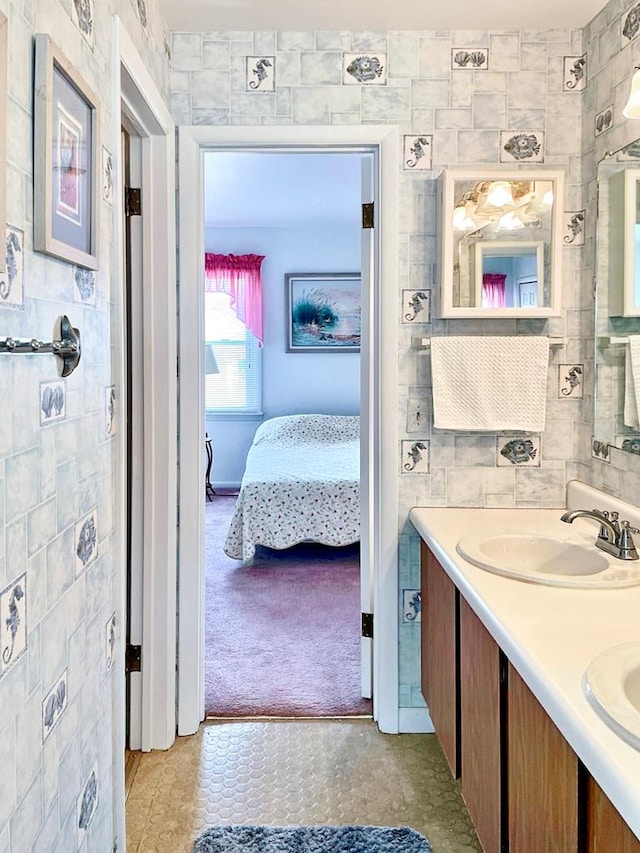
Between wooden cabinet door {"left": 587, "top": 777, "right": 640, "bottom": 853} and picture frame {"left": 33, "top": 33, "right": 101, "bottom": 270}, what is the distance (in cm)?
114

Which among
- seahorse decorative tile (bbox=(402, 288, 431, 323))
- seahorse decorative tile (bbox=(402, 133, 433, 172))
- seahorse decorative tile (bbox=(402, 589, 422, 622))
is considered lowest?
seahorse decorative tile (bbox=(402, 589, 422, 622))

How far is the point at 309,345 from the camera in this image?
20.2 ft

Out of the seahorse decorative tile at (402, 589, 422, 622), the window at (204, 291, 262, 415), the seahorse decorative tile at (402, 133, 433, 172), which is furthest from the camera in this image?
the window at (204, 291, 262, 415)

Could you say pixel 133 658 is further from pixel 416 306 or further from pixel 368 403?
pixel 416 306

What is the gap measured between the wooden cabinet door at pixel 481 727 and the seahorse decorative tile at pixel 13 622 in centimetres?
88

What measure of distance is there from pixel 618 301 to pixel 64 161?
1.47 meters

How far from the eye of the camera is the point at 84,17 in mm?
1287

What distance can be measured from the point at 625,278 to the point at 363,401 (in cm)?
93

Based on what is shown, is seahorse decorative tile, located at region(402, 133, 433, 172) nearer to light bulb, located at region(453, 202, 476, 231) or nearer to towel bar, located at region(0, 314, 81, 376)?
light bulb, located at region(453, 202, 476, 231)

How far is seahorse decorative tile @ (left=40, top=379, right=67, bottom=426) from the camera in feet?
3.56

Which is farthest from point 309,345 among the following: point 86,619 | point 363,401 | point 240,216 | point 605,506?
point 86,619

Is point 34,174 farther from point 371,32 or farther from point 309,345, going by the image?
point 309,345

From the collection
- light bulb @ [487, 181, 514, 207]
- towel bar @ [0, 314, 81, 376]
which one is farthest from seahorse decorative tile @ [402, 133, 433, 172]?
towel bar @ [0, 314, 81, 376]

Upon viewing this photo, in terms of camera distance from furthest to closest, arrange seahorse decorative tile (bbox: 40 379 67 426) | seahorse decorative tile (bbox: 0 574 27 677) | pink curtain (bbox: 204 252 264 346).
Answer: pink curtain (bbox: 204 252 264 346)
seahorse decorative tile (bbox: 40 379 67 426)
seahorse decorative tile (bbox: 0 574 27 677)
